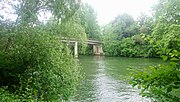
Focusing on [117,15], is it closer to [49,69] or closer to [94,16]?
[94,16]

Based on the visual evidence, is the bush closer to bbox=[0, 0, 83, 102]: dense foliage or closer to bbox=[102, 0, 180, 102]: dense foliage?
bbox=[0, 0, 83, 102]: dense foliage

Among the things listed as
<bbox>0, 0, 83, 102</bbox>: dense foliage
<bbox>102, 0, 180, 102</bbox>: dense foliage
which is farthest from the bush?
<bbox>102, 0, 180, 102</bbox>: dense foliage

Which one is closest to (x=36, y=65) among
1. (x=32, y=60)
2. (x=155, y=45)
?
(x=32, y=60)

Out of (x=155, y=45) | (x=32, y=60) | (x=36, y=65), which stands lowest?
(x=36, y=65)

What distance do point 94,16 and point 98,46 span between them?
694 cm

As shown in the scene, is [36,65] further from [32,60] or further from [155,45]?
[155,45]

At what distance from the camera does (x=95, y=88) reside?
1468 centimetres

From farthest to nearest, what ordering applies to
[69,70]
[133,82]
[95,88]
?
[95,88]
[69,70]
[133,82]

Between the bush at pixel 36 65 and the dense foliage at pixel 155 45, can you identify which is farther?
the bush at pixel 36 65

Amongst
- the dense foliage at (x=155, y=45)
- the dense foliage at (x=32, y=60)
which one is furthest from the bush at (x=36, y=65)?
the dense foliage at (x=155, y=45)

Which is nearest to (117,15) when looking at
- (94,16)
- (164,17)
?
(94,16)

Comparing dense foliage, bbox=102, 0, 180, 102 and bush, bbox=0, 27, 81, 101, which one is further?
bush, bbox=0, 27, 81, 101

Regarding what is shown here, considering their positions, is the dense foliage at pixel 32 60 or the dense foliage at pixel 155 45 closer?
the dense foliage at pixel 155 45

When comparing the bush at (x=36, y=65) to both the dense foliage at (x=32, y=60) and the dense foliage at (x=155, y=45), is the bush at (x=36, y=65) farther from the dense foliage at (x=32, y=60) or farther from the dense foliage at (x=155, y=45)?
the dense foliage at (x=155, y=45)
